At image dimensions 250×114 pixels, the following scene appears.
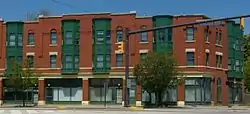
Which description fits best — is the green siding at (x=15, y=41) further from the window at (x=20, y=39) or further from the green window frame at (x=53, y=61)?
the green window frame at (x=53, y=61)

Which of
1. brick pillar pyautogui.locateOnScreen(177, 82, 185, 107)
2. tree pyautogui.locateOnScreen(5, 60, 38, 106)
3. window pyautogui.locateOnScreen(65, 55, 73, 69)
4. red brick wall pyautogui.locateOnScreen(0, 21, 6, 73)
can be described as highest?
red brick wall pyautogui.locateOnScreen(0, 21, 6, 73)

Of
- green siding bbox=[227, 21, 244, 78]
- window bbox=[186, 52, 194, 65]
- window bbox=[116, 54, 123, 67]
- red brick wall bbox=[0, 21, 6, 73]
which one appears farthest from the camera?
red brick wall bbox=[0, 21, 6, 73]

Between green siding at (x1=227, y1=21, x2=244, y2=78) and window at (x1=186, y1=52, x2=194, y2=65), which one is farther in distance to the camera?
green siding at (x1=227, y1=21, x2=244, y2=78)

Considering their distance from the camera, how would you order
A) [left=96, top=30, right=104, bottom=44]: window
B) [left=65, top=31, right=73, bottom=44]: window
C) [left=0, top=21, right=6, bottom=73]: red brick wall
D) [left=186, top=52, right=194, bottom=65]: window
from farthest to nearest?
A: [left=0, top=21, right=6, bottom=73]: red brick wall < [left=65, top=31, right=73, bottom=44]: window < [left=96, top=30, right=104, bottom=44]: window < [left=186, top=52, right=194, bottom=65]: window

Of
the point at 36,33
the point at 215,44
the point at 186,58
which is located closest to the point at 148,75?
the point at 186,58

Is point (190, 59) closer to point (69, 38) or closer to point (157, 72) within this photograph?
point (157, 72)

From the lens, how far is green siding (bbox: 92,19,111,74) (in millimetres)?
65188

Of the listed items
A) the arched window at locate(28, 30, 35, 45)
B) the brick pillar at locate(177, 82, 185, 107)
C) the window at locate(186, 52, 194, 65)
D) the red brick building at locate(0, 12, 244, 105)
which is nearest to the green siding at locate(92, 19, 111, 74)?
the red brick building at locate(0, 12, 244, 105)

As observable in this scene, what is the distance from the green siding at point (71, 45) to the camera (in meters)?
65.8

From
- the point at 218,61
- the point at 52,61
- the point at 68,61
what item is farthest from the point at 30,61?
the point at 218,61

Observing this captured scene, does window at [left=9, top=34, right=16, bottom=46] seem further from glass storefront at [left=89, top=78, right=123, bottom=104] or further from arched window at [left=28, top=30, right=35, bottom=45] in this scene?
glass storefront at [left=89, top=78, right=123, bottom=104]

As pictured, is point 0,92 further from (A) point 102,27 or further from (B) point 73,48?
(A) point 102,27

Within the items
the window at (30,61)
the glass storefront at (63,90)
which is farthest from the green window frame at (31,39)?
the glass storefront at (63,90)

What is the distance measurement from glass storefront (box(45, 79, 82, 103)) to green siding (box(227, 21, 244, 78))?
61.7 feet
